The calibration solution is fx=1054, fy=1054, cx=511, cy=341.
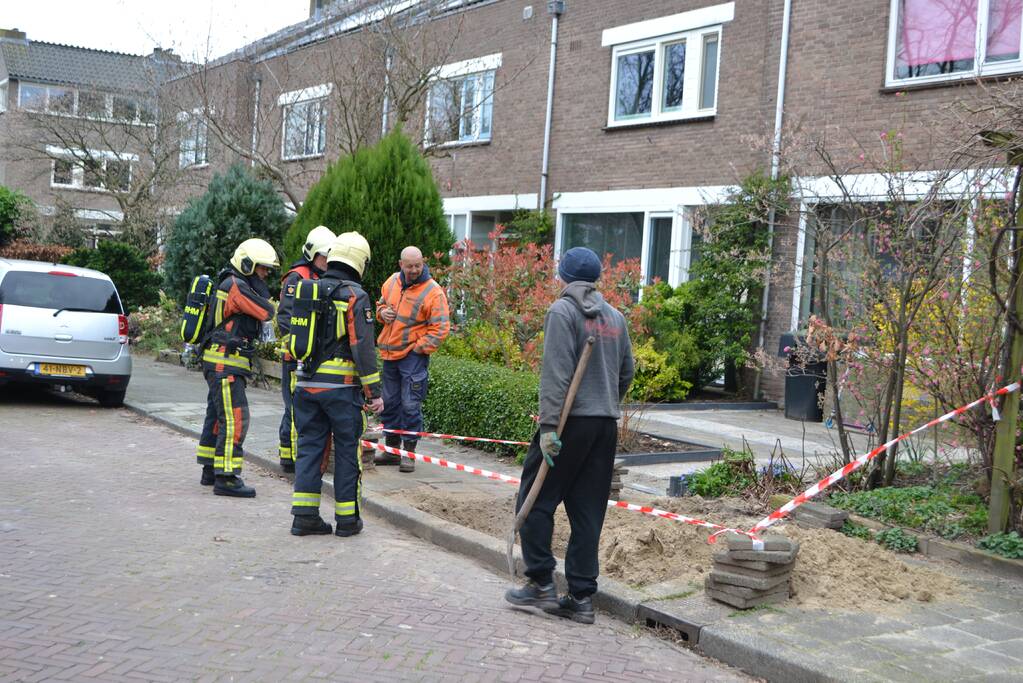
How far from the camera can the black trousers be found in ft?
17.6

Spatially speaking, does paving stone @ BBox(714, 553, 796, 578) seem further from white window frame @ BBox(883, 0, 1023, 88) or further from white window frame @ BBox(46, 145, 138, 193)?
white window frame @ BBox(46, 145, 138, 193)

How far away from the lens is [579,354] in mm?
5395

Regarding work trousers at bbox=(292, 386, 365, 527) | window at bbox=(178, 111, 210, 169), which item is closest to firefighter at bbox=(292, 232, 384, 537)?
work trousers at bbox=(292, 386, 365, 527)

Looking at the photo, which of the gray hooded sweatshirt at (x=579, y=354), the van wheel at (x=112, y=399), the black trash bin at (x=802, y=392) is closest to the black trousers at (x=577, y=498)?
the gray hooded sweatshirt at (x=579, y=354)

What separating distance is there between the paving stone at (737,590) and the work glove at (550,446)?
112cm

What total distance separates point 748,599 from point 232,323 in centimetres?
446

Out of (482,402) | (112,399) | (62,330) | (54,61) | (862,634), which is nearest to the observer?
(862,634)

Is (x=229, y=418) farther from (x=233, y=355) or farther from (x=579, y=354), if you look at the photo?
(x=579, y=354)

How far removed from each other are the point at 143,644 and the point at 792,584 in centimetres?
332

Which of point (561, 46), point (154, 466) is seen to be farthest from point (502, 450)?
point (561, 46)

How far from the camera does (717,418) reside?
43.0ft

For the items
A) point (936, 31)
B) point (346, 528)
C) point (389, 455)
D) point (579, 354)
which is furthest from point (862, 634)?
point (936, 31)

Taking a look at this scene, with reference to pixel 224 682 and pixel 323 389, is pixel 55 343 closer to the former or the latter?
pixel 323 389

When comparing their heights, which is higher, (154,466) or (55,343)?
(55,343)
